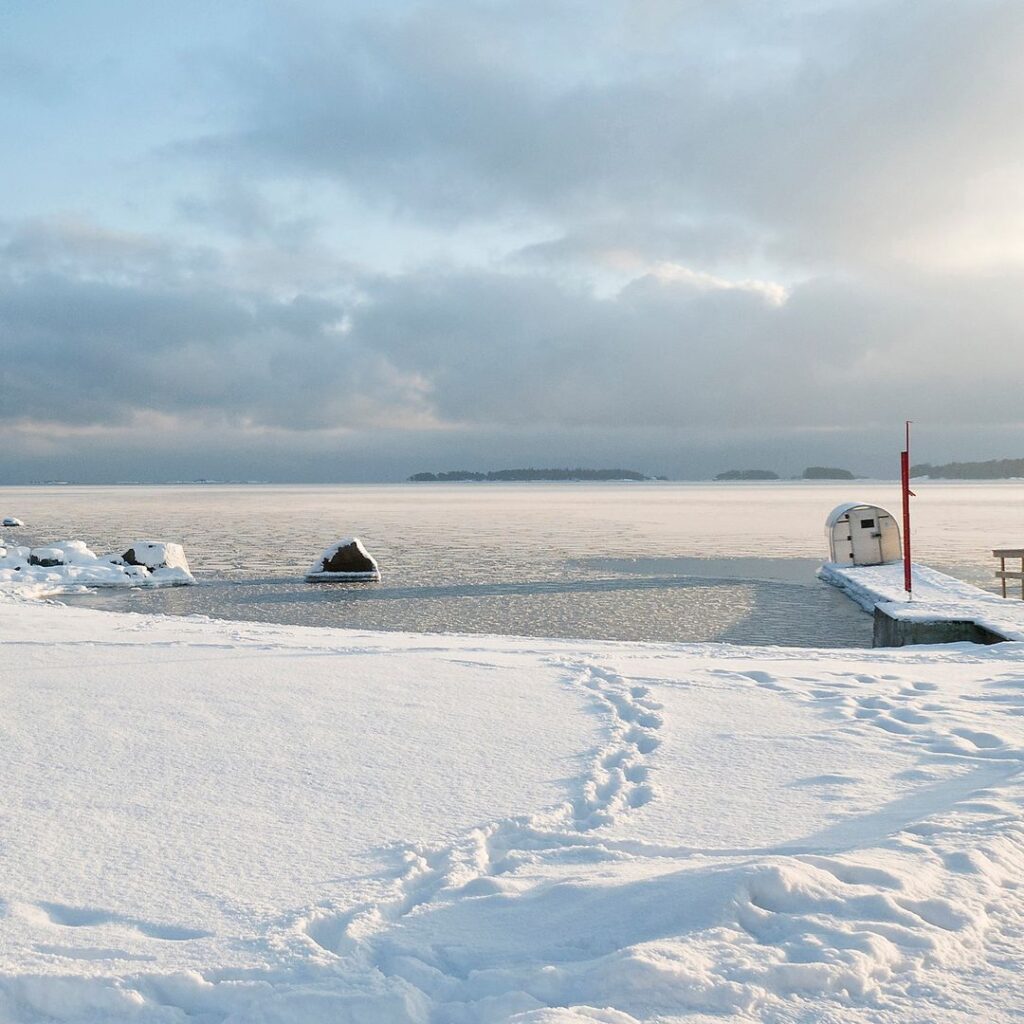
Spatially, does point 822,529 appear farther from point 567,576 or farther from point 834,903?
→ point 834,903

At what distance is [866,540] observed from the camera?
25.0m

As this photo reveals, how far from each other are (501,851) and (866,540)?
23.3m

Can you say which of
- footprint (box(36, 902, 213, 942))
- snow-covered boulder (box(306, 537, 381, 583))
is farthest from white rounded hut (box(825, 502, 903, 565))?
footprint (box(36, 902, 213, 942))

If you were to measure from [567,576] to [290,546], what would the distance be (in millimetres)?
14009

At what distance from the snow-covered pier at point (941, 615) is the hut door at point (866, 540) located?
5.91m

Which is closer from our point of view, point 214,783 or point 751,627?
point 214,783

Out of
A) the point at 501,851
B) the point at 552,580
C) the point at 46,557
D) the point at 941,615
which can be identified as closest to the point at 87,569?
the point at 46,557

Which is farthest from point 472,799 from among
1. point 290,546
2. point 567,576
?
point 290,546

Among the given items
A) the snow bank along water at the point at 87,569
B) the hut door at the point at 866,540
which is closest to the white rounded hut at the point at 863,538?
the hut door at the point at 866,540

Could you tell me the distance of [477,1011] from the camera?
8.75ft

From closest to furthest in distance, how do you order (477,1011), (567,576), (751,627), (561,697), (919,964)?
(477,1011) < (919,964) < (561,697) < (751,627) < (567,576)

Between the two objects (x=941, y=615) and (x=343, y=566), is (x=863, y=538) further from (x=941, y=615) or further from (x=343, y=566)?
(x=343, y=566)

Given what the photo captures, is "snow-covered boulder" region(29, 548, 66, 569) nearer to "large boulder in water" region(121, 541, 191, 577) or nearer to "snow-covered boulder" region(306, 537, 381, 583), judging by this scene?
"large boulder in water" region(121, 541, 191, 577)

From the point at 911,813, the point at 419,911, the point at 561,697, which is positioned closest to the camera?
the point at 419,911
